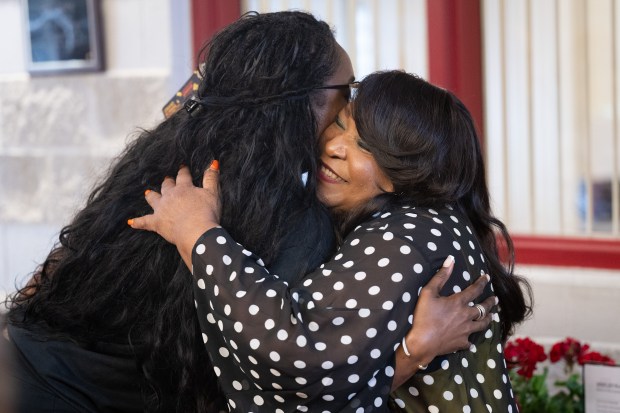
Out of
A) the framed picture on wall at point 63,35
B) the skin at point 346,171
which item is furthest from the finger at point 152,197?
the framed picture on wall at point 63,35

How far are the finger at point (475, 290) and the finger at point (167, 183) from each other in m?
0.80

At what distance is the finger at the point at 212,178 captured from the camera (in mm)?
2582

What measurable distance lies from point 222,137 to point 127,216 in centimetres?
33

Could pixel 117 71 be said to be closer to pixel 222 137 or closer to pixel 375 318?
pixel 222 137

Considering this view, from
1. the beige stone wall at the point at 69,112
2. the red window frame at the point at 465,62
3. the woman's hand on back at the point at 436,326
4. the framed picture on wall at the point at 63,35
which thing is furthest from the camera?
the framed picture on wall at the point at 63,35

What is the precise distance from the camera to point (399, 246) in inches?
96.5

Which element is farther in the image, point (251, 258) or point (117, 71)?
point (117, 71)

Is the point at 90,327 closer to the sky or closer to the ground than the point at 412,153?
closer to the ground

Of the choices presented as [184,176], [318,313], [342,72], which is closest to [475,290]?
[318,313]

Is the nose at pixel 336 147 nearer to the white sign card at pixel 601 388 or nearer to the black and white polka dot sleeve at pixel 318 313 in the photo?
the black and white polka dot sleeve at pixel 318 313

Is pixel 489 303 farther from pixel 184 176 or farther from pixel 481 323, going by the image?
pixel 184 176

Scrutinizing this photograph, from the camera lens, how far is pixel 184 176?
2.62 m

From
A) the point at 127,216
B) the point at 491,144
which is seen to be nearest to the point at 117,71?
the point at 491,144

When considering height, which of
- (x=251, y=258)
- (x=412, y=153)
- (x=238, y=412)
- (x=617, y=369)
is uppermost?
(x=412, y=153)
